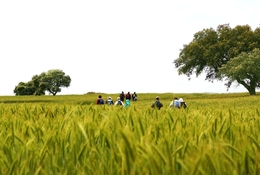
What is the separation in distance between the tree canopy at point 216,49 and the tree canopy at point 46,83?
199 feet

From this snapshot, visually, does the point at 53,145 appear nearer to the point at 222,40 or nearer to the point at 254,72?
the point at 254,72

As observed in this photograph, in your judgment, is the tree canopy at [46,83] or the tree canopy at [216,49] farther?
the tree canopy at [46,83]

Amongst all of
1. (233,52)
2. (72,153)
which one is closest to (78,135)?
(72,153)

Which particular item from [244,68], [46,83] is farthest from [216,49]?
[46,83]

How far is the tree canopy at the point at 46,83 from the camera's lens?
12529 centimetres

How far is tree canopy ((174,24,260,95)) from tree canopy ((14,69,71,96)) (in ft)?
199

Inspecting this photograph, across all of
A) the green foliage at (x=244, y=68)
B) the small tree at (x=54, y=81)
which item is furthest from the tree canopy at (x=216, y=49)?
the small tree at (x=54, y=81)

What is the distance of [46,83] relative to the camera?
124000mm

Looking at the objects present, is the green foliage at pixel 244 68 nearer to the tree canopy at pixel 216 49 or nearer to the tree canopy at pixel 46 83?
the tree canopy at pixel 216 49

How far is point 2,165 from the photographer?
2158 millimetres

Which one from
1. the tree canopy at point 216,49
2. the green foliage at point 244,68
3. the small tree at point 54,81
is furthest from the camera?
the small tree at point 54,81

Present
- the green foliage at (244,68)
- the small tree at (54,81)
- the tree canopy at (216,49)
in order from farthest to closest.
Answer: the small tree at (54,81), the tree canopy at (216,49), the green foliage at (244,68)

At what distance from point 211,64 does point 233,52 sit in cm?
518

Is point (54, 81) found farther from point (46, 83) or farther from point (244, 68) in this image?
point (244, 68)
